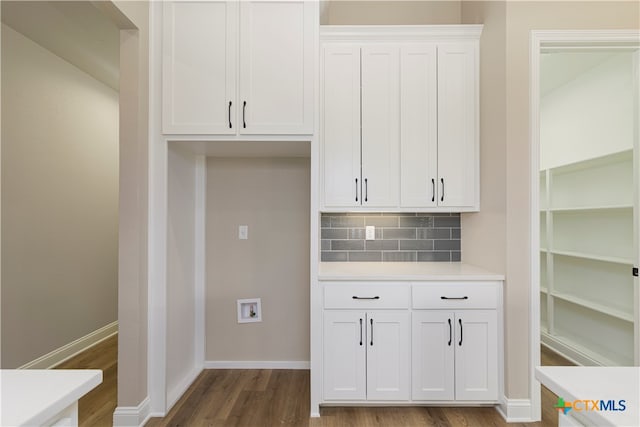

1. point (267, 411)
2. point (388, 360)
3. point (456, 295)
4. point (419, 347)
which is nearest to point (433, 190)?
point (456, 295)

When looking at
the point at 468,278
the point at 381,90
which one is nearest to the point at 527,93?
the point at 381,90

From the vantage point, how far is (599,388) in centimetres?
76

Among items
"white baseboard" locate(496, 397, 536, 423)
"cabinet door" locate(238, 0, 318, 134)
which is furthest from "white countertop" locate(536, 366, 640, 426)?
→ "cabinet door" locate(238, 0, 318, 134)

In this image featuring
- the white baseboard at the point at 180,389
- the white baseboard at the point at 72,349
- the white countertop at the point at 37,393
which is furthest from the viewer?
the white baseboard at the point at 72,349

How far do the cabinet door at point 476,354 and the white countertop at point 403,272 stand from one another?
0.24 meters

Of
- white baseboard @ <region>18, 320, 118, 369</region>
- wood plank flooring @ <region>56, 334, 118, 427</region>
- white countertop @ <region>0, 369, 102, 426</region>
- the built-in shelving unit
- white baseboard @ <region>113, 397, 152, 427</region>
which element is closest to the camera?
white countertop @ <region>0, 369, 102, 426</region>

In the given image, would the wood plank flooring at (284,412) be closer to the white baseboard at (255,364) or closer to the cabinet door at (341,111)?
the white baseboard at (255,364)

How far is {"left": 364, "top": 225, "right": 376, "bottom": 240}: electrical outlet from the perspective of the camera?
281 centimetres

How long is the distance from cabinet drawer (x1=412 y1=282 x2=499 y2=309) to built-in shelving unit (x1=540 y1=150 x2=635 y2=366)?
119 centimetres

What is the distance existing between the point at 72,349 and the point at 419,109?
147 inches

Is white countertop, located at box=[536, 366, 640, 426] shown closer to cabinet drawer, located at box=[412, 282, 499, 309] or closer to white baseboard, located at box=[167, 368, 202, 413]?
cabinet drawer, located at box=[412, 282, 499, 309]

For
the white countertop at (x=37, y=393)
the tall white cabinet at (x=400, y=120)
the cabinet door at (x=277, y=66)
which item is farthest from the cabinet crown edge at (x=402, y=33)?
the white countertop at (x=37, y=393)

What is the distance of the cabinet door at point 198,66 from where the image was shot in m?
2.24

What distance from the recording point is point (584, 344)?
308 cm
